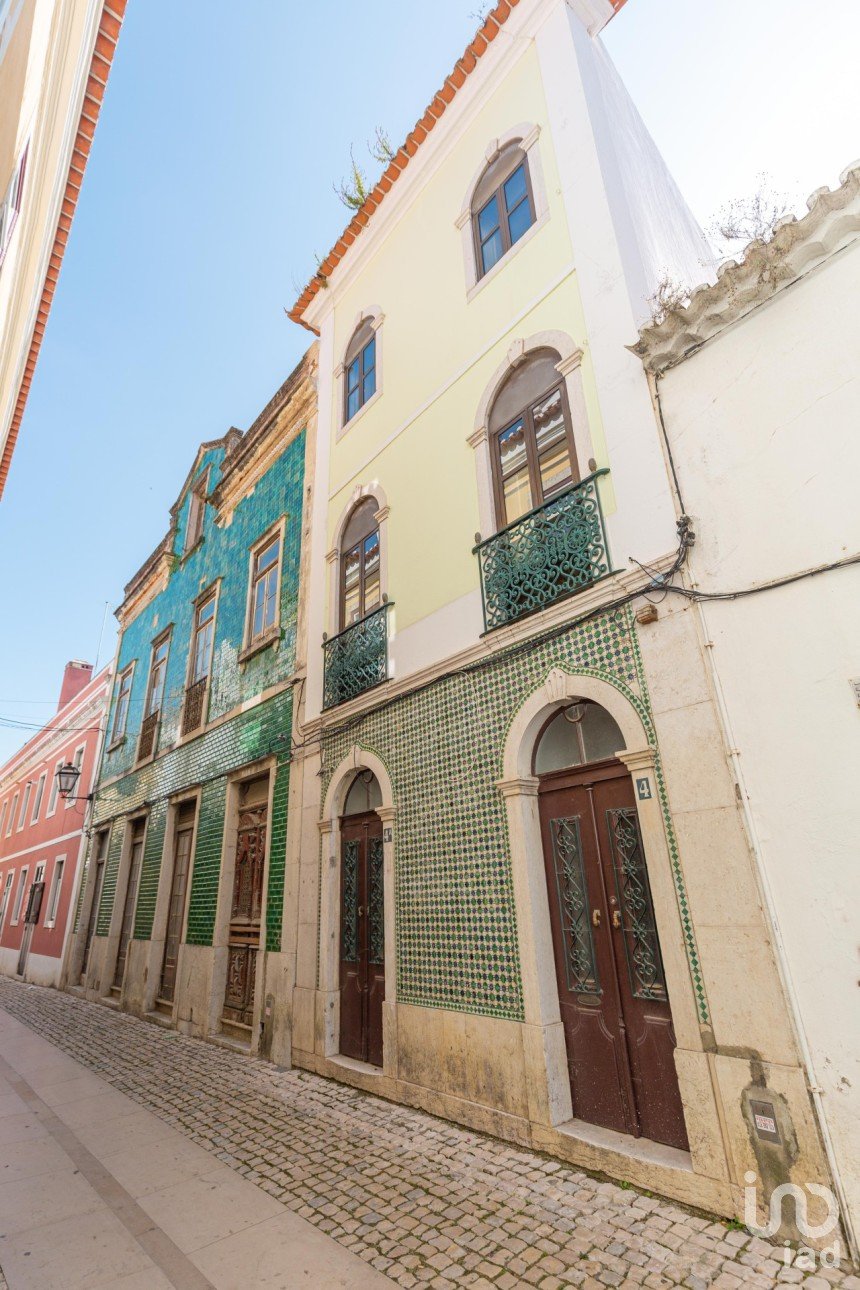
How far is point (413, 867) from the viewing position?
578cm

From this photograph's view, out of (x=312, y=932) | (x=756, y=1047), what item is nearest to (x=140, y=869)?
(x=312, y=932)

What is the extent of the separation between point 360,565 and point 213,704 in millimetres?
4358

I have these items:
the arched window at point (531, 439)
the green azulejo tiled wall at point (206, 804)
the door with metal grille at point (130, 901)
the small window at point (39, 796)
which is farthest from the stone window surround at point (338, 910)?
the small window at point (39, 796)

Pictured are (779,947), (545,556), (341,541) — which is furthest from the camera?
(341,541)

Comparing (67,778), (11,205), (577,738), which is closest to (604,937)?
(577,738)

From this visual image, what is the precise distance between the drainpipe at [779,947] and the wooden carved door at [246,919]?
254 inches

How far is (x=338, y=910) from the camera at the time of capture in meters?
6.77

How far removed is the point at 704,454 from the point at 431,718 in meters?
3.10

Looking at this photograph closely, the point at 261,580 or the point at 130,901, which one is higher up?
the point at 261,580

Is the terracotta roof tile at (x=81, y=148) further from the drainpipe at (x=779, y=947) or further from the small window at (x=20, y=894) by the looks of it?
the small window at (x=20, y=894)

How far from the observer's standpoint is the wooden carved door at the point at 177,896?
10266 millimetres

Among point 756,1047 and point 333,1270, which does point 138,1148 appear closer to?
point 333,1270

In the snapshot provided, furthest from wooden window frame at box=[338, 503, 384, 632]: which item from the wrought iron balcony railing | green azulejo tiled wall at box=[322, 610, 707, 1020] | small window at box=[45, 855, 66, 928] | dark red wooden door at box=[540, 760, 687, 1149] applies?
small window at box=[45, 855, 66, 928]

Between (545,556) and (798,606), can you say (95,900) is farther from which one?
(798,606)
